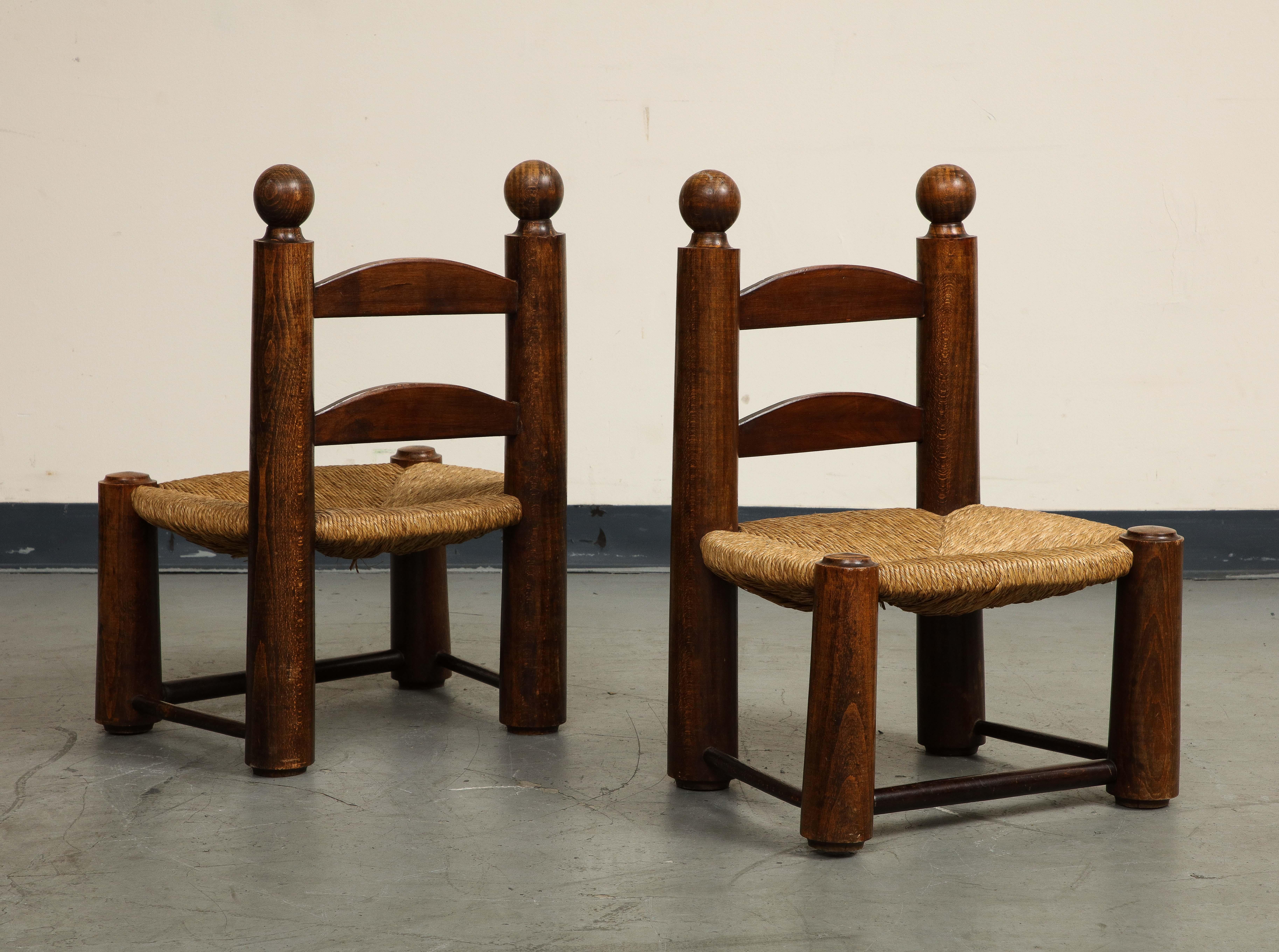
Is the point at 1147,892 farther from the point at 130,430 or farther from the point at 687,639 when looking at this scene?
the point at 130,430

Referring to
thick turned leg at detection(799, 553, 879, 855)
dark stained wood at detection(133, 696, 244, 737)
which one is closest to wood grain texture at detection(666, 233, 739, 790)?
thick turned leg at detection(799, 553, 879, 855)

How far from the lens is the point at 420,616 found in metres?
2.66

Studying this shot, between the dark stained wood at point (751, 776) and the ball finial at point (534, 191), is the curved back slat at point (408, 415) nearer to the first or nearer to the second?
the ball finial at point (534, 191)

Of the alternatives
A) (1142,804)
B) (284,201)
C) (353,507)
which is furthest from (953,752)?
(284,201)

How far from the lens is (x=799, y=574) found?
1.82m

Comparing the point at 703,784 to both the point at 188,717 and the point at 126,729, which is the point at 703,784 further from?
the point at 126,729

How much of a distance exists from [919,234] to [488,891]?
2602 mm

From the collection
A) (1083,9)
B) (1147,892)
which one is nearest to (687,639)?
(1147,892)

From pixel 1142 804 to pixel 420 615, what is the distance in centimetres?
128

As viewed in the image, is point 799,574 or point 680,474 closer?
point 799,574

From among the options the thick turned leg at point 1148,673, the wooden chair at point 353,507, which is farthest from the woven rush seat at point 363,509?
the thick turned leg at point 1148,673

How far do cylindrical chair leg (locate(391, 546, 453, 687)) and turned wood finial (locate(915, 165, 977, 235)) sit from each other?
1.04 metres

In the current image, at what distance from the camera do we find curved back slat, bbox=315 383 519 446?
2.14 metres

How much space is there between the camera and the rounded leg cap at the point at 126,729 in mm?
2357
